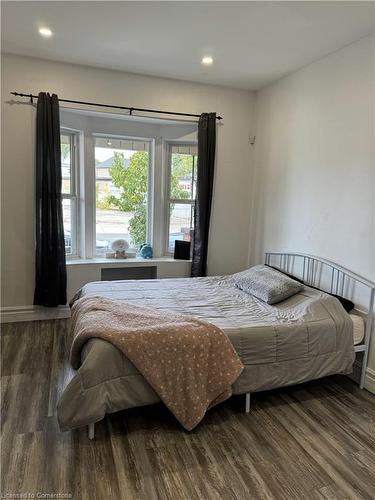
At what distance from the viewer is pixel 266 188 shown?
4.05 m

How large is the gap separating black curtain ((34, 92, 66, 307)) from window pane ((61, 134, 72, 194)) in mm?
442

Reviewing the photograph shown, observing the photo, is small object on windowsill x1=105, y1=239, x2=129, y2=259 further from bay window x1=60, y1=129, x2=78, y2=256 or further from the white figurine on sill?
bay window x1=60, y1=129, x2=78, y2=256

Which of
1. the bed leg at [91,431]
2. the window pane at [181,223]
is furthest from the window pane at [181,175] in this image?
the bed leg at [91,431]

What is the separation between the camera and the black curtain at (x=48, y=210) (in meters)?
3.44

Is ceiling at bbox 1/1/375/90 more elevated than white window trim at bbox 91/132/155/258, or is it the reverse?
ceiling at bbox 1/1/375/90

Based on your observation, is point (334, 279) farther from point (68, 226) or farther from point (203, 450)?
point (68, 226)

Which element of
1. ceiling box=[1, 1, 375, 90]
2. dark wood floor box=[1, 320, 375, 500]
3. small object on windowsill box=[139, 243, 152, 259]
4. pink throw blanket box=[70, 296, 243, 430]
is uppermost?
ceiling box=[1, 1, 375, 90]

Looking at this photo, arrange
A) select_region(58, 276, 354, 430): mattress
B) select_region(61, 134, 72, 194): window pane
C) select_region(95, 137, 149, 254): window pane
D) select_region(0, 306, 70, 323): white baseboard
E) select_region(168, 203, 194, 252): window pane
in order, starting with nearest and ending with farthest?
select_region(58, 276, 354, 430): mattress < select_region(0, 306, 70, 323): white baseboard < select_region(61, 134, 72, 194): window pane < select_region(95, 137, 149, 254): window pane < select_region(168, 203, 194, 252): window pane

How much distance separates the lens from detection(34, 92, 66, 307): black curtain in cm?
344

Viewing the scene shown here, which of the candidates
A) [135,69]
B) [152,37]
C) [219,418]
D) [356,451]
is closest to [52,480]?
[219,418]

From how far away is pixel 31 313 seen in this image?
3760 millimetres

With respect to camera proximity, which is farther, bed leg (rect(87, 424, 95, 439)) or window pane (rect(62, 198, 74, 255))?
window pane (rect(62, 198, 74, 255))

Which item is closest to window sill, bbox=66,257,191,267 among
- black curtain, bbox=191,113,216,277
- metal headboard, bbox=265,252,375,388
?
black curtain, bbox=191,113,216,277

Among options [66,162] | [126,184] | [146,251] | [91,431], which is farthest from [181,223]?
[91,431]
